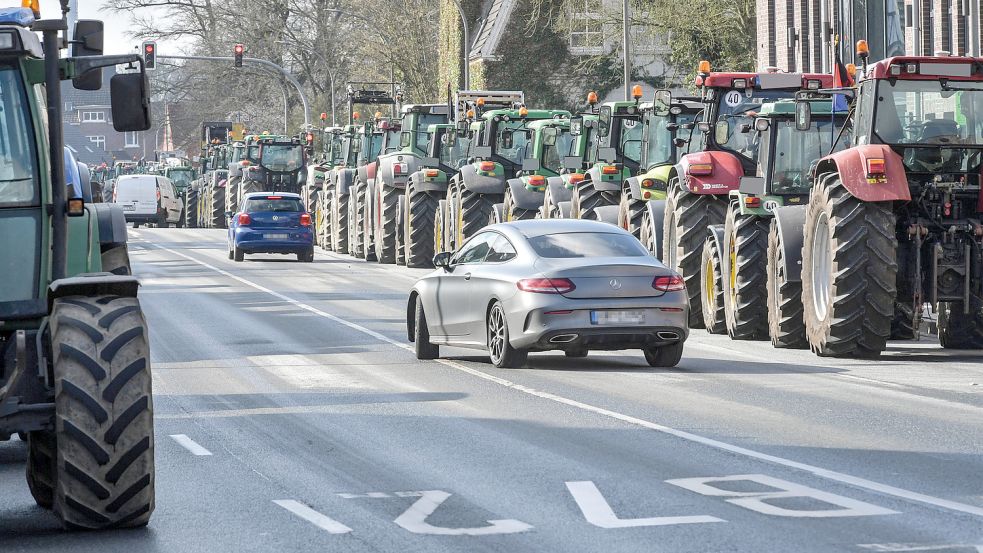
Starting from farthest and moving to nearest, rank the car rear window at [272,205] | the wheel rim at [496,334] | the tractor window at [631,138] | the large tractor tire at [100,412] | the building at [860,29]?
the car rear window at [272,205] → the building at [860,29] → the tractor window at [631,138] → the wheel rim at [496,334] → the large tractor tire at [100,412]

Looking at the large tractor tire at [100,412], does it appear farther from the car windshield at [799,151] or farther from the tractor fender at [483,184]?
the tractor fender at [483,184]

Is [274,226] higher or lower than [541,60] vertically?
lower

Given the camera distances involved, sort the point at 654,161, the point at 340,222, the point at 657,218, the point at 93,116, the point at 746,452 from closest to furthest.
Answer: the point at 746,452 → the point at 657,218 → the point at 654,161 → the point at 340,222 → the point at 93,116

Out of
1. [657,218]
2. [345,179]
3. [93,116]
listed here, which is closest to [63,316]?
[657,218]

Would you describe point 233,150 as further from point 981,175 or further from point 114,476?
point 114,476

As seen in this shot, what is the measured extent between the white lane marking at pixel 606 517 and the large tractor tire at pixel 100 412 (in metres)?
2.16

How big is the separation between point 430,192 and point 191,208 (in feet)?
128

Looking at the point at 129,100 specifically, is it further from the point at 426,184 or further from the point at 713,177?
the point at 426,184

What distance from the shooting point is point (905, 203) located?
17.0 metres

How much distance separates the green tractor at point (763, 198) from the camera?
1961cm

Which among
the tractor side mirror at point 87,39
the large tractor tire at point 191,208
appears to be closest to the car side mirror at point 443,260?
the tractor side mirror at point 87,39

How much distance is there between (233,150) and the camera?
62.5m

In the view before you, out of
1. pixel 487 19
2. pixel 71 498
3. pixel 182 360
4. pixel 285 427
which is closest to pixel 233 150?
pixel 487 19

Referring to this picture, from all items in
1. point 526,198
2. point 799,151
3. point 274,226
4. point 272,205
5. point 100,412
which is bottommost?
point 274,226
